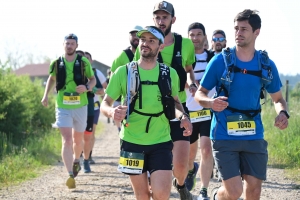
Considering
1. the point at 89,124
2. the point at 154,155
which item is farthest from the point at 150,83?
the point at 89,124

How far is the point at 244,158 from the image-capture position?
6.27 m

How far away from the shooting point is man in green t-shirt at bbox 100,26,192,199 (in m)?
6.09

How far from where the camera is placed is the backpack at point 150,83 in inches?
239

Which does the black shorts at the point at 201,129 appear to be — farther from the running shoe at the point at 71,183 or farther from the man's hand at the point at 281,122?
the man's hand at the point at 281,122

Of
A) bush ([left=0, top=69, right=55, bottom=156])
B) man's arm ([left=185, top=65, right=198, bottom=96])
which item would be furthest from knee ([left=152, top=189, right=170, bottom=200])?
bush ([left=0, top=69, right=55, bottom=156])

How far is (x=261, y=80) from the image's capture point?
20.4 ft

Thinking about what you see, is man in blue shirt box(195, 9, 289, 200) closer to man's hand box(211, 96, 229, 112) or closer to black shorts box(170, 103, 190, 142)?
man's hand box(211, 96, 229, 112)

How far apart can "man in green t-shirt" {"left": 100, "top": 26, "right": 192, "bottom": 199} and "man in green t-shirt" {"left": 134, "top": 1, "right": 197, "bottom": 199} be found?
121cm

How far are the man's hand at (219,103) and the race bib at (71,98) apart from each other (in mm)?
4977

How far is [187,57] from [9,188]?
4520 mm

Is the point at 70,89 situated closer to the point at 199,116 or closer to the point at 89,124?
the point at 89,124

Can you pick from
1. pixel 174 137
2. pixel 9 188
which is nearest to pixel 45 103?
pixel 9 188

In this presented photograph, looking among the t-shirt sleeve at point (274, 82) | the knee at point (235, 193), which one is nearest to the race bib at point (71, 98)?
the t-shirt sleeve at point (274, 82)

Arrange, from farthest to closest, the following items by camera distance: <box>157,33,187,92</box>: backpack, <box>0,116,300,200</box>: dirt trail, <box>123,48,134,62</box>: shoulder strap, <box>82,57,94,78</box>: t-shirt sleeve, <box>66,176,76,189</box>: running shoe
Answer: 1. <box>82,57,94,78</box>: t-shirt sleeve
2. <box>66,176,76,189</box>: running shoe
3. <box>0,116,300,200</box>: dirt trail
4. <box>123,48,134,62</box>: shoulder strap
5. <box>157,33,187,92</box>: backpack
